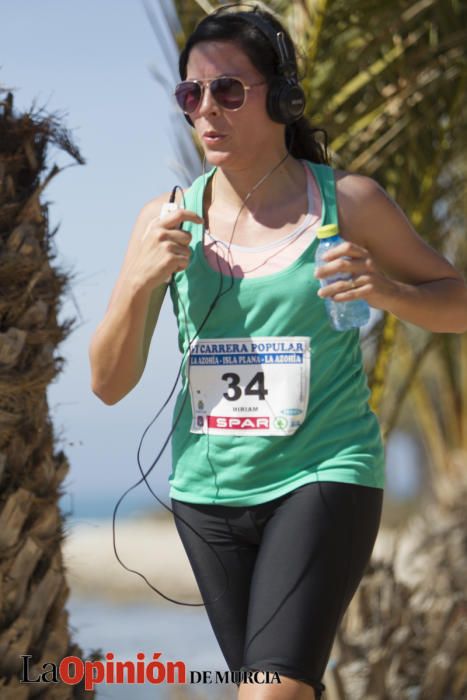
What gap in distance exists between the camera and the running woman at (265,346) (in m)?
2.35

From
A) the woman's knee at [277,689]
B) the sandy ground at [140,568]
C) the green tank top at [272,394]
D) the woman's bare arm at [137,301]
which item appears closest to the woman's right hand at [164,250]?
the woman's bare arm at [137,301]

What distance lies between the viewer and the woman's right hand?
2.40 m

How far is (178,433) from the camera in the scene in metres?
2.58

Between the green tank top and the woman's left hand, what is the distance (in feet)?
0.37

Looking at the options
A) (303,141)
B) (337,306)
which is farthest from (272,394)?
(303,141)

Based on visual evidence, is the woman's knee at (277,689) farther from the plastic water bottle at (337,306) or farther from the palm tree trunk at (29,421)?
the palm tree trunk at (29,421)

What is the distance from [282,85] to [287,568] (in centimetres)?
102

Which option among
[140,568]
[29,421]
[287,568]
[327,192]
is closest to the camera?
[287,568]

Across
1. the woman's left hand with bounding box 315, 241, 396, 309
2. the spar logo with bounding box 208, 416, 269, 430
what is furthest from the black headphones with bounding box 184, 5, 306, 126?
the spar logo with bounding box 208, 416, 269, 430

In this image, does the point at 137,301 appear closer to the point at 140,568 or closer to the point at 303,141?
the point at 303,141

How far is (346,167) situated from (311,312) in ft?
8.85

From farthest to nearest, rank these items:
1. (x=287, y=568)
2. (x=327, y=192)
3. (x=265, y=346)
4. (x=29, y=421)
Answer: (x=29, y=421), (x=327, y=192), (x=265, y=346), (x=287, y=568)

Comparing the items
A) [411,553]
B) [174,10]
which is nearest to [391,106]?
[174,10]

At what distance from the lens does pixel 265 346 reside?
244 cm
